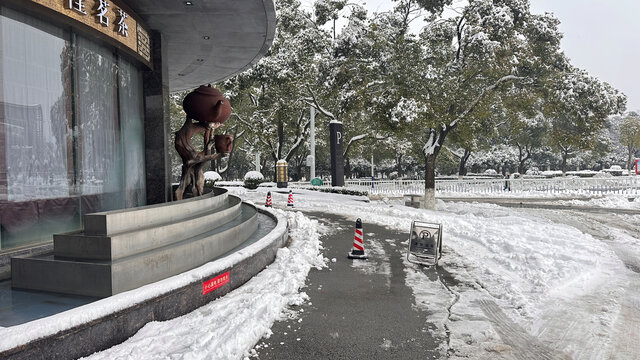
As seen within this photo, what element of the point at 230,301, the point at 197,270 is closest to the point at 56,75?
the point at 197,270

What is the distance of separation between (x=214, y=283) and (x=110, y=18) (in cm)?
614

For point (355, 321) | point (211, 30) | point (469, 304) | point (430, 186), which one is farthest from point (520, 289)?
point (430, 186)

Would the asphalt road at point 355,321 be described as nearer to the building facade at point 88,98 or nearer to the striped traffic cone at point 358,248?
the striped traffic cone at point 358,248

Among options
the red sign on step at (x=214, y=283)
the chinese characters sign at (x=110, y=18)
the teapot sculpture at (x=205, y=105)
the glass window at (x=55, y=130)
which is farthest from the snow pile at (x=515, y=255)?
the chinese characters sign at (x=110, y=18)

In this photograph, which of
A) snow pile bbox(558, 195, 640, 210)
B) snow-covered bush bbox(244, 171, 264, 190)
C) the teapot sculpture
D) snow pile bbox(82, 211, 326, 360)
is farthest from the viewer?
snow-covered bush bbox(244, 171, 264, 190)

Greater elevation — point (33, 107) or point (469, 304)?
point (33, 107)

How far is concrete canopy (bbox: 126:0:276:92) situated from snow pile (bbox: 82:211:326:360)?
20.7 feet

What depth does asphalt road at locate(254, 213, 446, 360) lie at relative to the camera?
15.3 ft

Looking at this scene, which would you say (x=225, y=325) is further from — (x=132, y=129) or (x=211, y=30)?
(x=211, y=30)

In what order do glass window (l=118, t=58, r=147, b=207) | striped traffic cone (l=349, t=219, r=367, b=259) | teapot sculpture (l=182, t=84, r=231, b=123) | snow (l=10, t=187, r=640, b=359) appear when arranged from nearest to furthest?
snow (l=10, t=187, r=640, b=359) < striped traffic cone (l=349, t=219, r=367, b=259) < glass window (l=118, t=58, r=147, b=207) < teapot sculpture (l=182, t=84, r=231, b=123)

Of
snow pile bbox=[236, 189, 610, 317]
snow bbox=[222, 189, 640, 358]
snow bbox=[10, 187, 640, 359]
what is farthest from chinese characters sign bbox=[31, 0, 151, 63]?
snow pile bbox=[236, 189, 610, 317]

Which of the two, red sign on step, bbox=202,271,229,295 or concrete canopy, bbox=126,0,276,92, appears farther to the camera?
concrete canopy, bbox=126,0,276,92

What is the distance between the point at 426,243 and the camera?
8719 mm

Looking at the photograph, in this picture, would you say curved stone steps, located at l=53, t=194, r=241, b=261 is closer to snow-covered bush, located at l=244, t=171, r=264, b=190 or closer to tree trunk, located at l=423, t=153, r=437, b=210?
tree trunk, located at l=423, t=153, r=437, b=210
